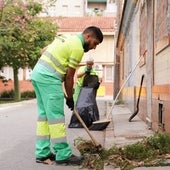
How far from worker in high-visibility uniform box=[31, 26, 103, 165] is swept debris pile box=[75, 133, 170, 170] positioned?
0.91 ft

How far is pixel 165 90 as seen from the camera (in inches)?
309

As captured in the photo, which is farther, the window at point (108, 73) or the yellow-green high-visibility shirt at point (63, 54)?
the window at point (108, 73)

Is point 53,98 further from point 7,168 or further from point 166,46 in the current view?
point 166,46

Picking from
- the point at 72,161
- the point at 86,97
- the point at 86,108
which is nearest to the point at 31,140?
the point at 86,108

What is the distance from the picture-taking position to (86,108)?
36.5 ft

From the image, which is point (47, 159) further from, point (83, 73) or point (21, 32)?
point (21, 32)

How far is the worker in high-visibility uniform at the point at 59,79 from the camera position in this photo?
6547mm

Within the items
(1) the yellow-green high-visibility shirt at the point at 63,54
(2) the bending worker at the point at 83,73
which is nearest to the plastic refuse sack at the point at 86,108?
(2) the bending worker at the point at 83,73

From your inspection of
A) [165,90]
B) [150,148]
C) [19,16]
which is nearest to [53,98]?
[150,148]

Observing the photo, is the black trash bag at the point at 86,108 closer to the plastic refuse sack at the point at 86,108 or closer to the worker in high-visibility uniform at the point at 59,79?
the plastic refuse sack at the point at 86,108

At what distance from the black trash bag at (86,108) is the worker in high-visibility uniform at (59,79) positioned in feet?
14.0

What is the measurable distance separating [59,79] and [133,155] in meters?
1.33

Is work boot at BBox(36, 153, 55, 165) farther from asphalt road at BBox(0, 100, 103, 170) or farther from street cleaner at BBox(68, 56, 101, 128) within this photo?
street cleaner at BBox(68, 56, 101, 128)

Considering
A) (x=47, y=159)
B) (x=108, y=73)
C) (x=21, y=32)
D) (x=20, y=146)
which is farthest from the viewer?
(x=108, y=73)
